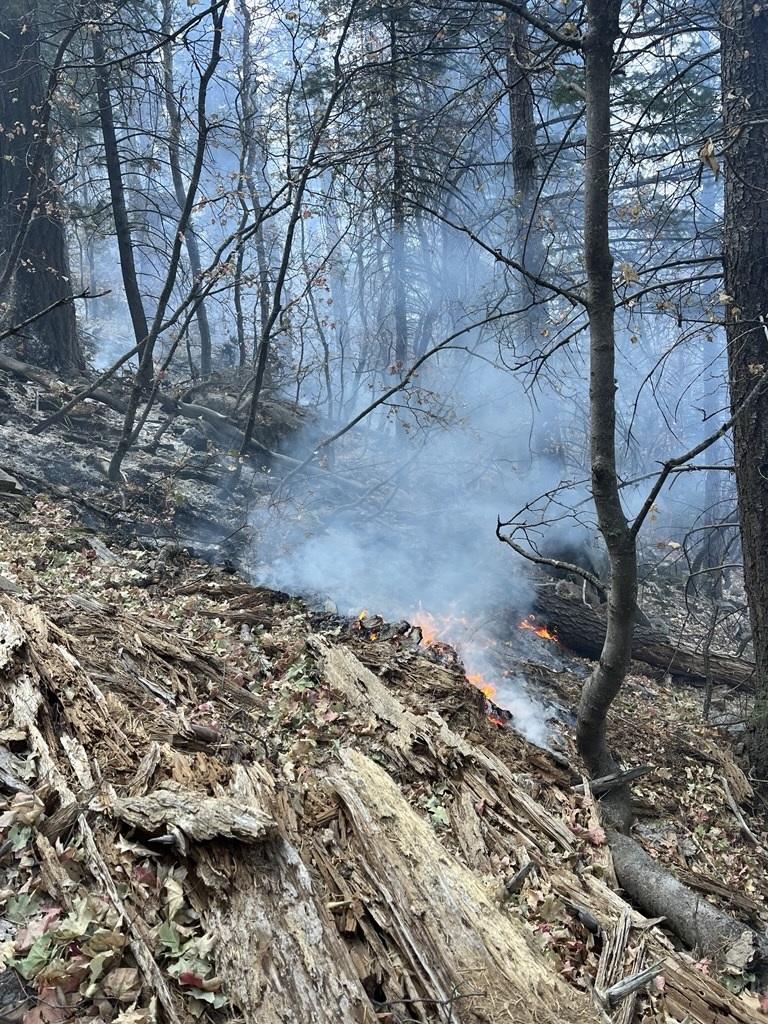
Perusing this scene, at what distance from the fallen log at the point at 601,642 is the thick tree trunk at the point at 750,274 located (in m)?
2.61

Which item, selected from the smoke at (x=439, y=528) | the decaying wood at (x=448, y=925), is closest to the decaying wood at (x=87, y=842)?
the decaying wood at (x=448, y=925)

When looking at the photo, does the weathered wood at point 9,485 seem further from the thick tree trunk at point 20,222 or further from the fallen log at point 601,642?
the fallen log at point 601,642

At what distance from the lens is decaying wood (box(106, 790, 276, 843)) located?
244 cm

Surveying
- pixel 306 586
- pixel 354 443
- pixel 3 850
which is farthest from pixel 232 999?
pixel 354 443

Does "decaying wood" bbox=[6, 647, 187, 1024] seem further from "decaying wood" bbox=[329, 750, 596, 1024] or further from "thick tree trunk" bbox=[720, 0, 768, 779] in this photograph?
"thick tree trunk" bbox=[720, 0, 768, 779]

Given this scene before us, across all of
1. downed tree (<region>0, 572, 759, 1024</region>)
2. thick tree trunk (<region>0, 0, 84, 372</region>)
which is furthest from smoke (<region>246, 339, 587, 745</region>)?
thick tree trunk (<region>0, 0, 84, 372</region>)

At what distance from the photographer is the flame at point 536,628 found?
7688mm

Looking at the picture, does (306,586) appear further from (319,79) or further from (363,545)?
(319,79)

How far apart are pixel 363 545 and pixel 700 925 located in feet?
21.1

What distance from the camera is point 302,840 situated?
2855mm

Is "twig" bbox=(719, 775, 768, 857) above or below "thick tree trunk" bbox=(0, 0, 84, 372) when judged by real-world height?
below

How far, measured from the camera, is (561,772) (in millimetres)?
4379

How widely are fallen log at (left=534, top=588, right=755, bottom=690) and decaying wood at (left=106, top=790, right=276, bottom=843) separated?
5.87 metres

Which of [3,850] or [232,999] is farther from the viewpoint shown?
[3,850]
